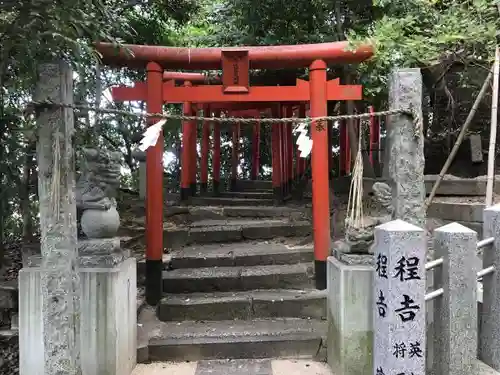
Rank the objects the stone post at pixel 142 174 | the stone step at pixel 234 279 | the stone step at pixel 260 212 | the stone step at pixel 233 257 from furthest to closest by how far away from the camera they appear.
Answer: the stone post at pixel 142 174, the stone step at pixel 260 212, the stone step at pixel 233 257, the stone step at pixel 234 279

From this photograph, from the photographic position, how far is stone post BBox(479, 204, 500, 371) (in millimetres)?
3787

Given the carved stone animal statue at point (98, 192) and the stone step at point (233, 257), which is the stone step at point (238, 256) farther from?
the carved stone animal statue at point (98, 192)

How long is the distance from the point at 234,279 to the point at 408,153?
9.74 feet

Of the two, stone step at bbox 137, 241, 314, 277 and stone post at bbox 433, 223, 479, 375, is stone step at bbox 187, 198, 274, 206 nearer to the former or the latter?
stone step at bbox 137, 241, 314, 277

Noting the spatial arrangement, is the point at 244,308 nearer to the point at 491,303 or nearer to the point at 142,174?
the point at 491,303

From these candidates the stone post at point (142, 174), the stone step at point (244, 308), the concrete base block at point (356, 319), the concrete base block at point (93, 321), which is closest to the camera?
the concrete base block at point (93, 321)

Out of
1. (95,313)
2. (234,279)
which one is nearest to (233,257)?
(234,279)

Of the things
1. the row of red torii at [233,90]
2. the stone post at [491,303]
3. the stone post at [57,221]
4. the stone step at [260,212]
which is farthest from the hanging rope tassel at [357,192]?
the stone step at [260,212]

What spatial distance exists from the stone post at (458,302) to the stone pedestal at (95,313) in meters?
2.72

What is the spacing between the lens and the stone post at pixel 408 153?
146 inches

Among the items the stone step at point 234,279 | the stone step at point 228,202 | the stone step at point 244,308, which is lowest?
the stone step at point 244,308

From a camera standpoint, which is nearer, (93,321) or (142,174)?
(93,321)

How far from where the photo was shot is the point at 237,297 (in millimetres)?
5516

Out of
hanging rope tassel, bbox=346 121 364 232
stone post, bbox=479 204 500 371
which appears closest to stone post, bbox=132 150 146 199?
hanging rope tassel, bbox=346 121 364 232
